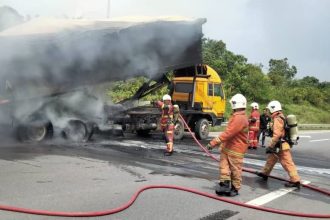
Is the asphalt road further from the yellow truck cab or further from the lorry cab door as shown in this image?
the lorry cab door

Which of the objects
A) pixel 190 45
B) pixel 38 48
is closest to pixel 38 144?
pixel 38 48

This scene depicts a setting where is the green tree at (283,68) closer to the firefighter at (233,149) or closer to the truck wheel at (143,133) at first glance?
the truck wheel at (143,133)

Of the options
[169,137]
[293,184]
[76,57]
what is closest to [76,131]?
[76,57]

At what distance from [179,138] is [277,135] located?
7850mm

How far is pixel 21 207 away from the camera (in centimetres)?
546

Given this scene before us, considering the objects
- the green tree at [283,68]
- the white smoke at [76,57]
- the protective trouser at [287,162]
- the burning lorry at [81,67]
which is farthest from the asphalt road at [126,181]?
the green tree at [283,68]

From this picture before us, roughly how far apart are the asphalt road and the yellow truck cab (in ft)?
14.0

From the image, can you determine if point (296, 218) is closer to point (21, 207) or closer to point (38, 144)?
point (21, 207)

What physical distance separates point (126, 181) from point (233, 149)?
181cm

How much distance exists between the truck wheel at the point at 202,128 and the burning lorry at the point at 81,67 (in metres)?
2.02

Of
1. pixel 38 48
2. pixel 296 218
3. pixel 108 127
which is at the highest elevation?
pixel 38 48

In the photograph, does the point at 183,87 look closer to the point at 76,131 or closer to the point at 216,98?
the point at 216,98

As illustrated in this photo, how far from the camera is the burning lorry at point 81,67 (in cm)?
1072

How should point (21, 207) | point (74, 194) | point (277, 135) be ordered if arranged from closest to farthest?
point (21, 207) < point (74, 194) < point (277, 135)
